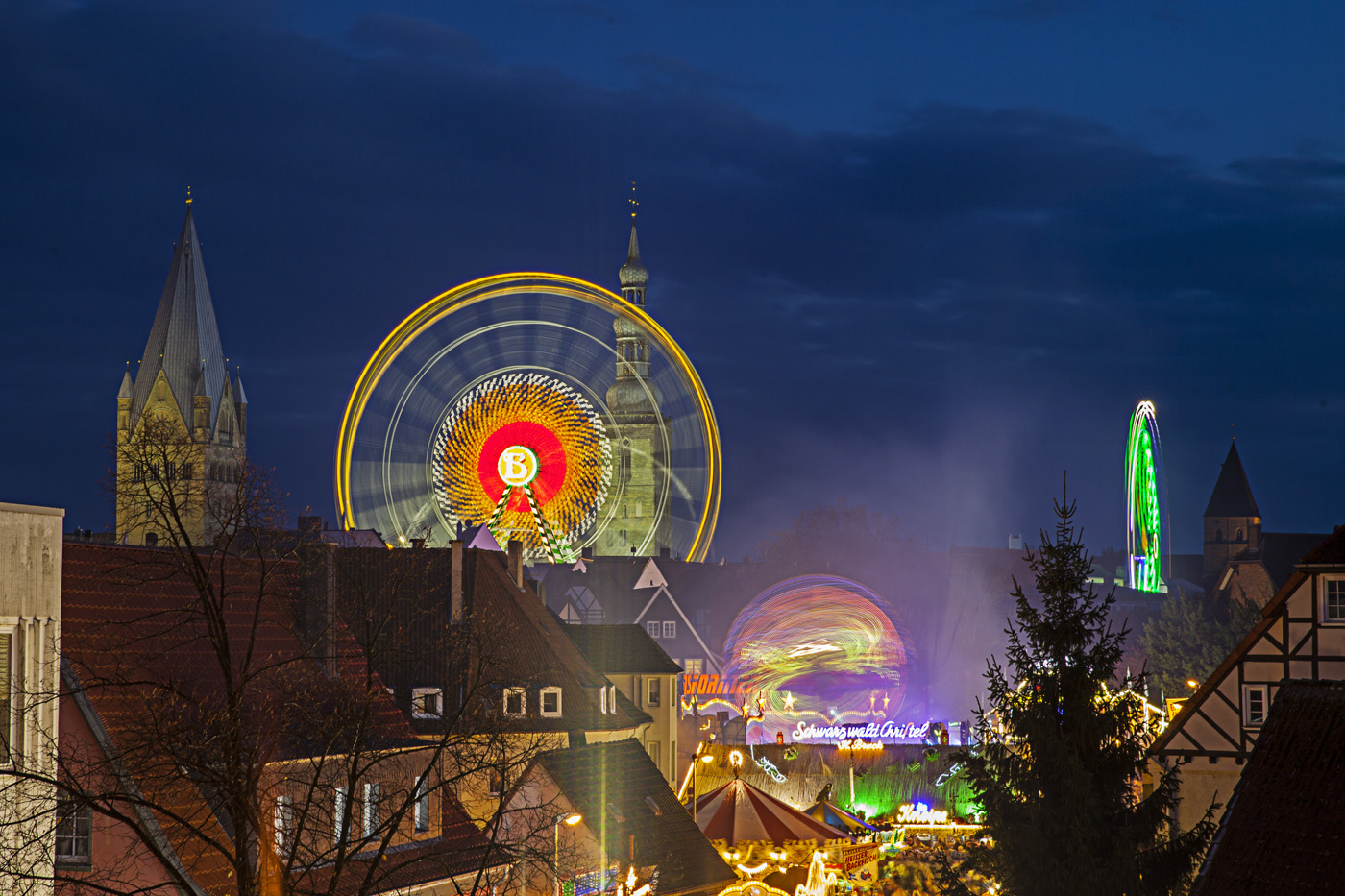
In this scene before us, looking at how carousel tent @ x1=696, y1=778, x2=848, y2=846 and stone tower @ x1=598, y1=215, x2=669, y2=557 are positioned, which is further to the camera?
stone tower @ x1=598, y1=215, x2=669, y2=557

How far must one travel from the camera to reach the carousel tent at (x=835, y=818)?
38.4 meters

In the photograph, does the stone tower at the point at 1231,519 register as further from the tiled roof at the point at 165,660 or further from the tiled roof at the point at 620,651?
the tiled roof at the point at 165,660

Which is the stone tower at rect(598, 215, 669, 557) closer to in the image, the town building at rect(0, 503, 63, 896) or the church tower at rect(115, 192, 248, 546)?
the church tower at rect(115, 192, 248, 546)

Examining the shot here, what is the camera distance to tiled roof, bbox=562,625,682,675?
161 ft

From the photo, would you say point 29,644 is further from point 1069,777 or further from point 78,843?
point 1069,777

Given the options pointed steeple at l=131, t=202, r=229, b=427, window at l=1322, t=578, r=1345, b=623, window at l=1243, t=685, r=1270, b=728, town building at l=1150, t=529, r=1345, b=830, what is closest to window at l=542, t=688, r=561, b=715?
town building at l=1150, t=529, r=1345, b=830

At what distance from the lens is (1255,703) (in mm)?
33469

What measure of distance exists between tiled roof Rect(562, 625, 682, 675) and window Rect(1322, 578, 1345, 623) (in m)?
22.6

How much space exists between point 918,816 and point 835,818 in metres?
9.33

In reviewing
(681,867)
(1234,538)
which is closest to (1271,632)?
(681,867)

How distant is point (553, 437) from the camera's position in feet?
204

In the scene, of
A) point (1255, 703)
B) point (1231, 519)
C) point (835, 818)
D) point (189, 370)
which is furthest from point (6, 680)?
point (189, 370)

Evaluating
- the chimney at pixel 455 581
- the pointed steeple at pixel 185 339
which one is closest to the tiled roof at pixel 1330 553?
the chimney at pixel 455 581

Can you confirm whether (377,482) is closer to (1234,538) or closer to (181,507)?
(181,507)
